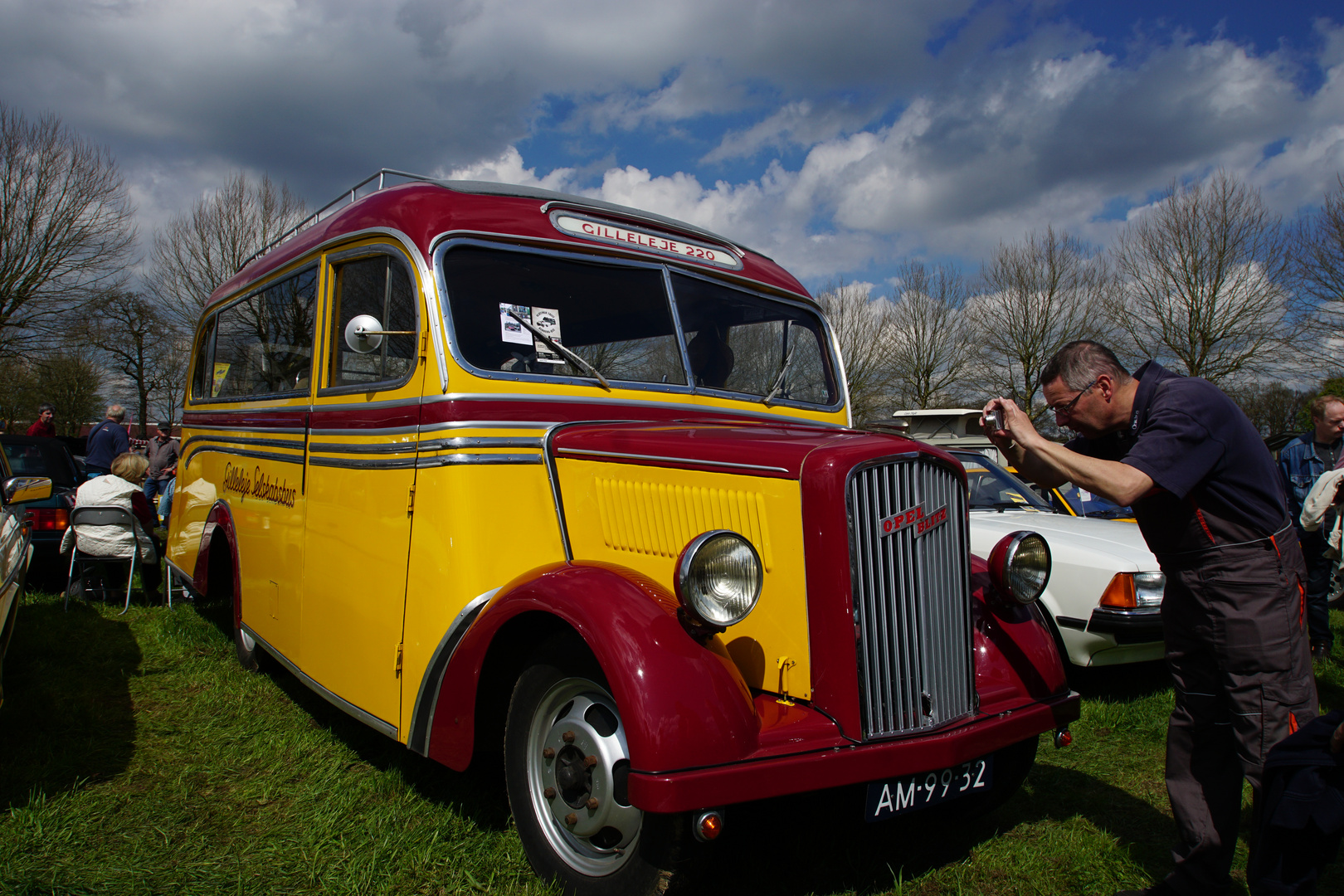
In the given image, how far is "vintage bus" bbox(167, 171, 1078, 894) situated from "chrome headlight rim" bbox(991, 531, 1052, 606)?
0.04 feet

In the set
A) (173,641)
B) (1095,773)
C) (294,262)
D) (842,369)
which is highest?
(294,262)

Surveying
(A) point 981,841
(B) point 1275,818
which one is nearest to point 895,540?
(B) point 1275,818

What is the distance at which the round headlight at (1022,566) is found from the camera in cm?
294

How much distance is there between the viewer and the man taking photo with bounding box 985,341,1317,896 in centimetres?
236

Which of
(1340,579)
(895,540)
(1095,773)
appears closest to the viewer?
(895,540)

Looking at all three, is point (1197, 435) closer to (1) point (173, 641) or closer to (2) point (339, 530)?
(2) point (339, 530)

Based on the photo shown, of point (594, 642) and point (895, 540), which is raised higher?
point (895, 540)

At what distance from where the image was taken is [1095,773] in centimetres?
374

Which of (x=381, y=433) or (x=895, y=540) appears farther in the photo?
(x=381, y=433)

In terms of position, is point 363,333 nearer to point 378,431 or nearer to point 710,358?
point 378,431

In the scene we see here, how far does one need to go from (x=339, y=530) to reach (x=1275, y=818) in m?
3.25

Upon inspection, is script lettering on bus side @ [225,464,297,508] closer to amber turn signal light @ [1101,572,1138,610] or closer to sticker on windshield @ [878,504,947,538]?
sticker on windshield @ [878,504,947,538]

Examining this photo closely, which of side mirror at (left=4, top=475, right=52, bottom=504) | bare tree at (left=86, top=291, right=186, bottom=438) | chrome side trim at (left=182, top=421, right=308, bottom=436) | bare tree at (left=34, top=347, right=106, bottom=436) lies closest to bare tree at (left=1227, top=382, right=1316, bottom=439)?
chrome side trim at (left=182, top=421, right=308, bottom=436)

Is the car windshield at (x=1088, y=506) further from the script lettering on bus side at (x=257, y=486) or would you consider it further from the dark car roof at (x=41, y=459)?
the dark car roof at (x=41, y=459)
